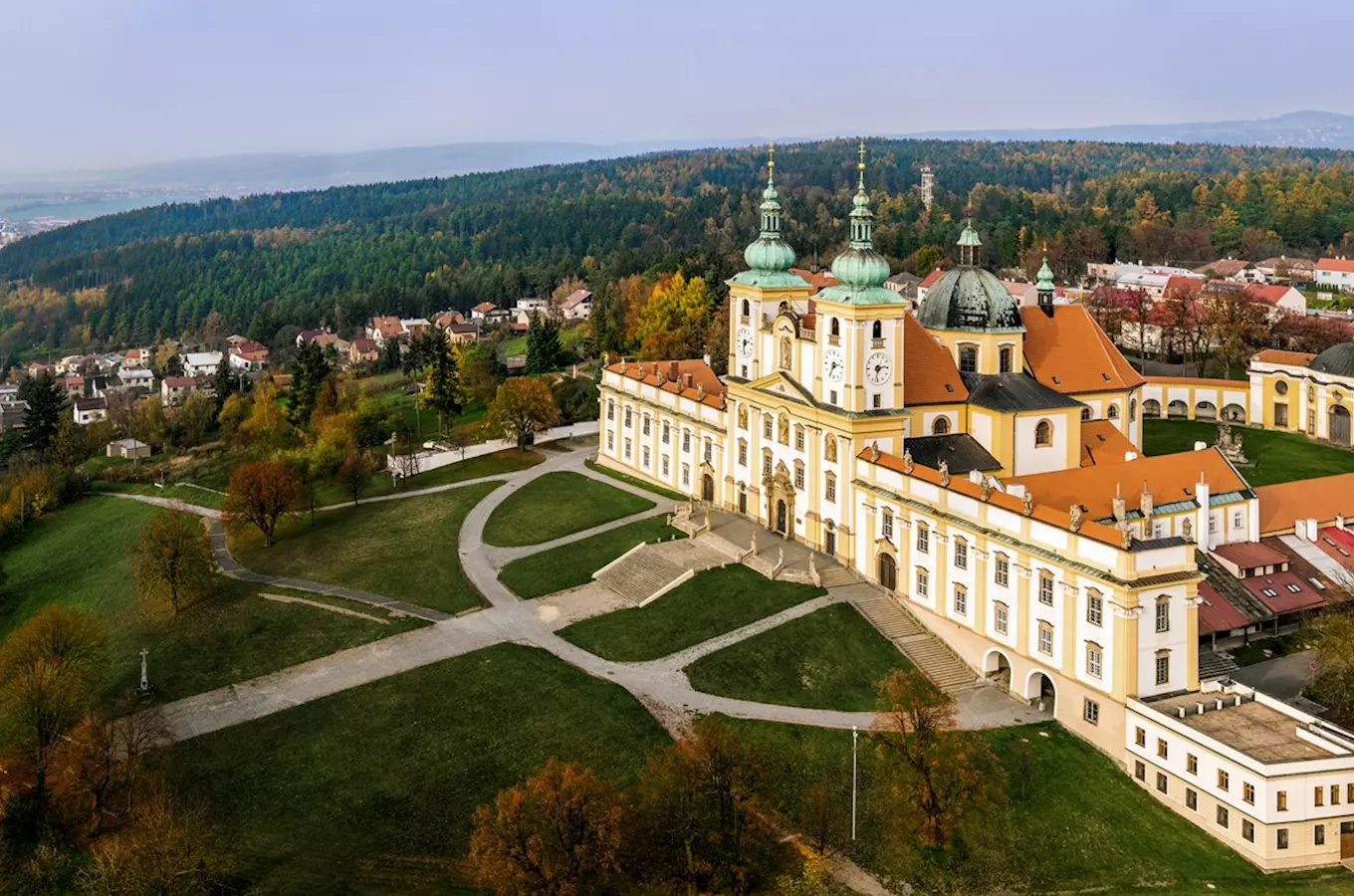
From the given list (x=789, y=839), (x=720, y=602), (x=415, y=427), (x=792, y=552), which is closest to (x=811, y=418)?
(x=792, y=552)

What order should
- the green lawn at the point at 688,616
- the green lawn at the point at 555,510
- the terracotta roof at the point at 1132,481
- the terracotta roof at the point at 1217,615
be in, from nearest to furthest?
1. the terracotta roof at the point at 1217,615
2. the green lawn at the point at 688,616
3. the terracotta roof at the point at 1132,481
4. the green lawn at the point at 555,510

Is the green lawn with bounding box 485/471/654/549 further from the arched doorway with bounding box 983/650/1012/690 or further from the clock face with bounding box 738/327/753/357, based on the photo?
the arched doorway with bounding box 983/650/1012/690

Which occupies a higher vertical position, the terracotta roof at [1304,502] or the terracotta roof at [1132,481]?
the terracotta roof at [1132,481]

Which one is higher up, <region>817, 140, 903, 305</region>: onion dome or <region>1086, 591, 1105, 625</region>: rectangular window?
<region>817, 140, 903, 305</region>: onion dome

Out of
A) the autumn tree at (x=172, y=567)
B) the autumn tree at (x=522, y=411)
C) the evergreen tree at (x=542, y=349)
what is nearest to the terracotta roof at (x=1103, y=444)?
the autumn tree at (x=522, y=411)

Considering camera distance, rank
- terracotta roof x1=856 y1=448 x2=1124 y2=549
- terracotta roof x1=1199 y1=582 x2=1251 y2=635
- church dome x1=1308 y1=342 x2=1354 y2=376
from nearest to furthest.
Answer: terracotta roof x1=856 y1=448 x2=1124 y2=549 → terracotta roof x1=1199 y1=582 x2=1251 y2=635 → church dome x1=1308 y1=342 x2=1354 y2=376

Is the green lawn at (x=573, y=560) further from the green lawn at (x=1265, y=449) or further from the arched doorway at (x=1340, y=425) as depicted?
the arched doorway at (x=1340, y=425)

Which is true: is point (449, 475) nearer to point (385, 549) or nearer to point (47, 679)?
point (385, 549)

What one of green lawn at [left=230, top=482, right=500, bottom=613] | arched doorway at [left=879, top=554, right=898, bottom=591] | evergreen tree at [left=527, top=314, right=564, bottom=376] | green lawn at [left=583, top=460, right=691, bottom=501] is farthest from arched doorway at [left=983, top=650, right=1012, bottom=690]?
evergreen tree at [left=527, top=314, right=564, bottom=376]
